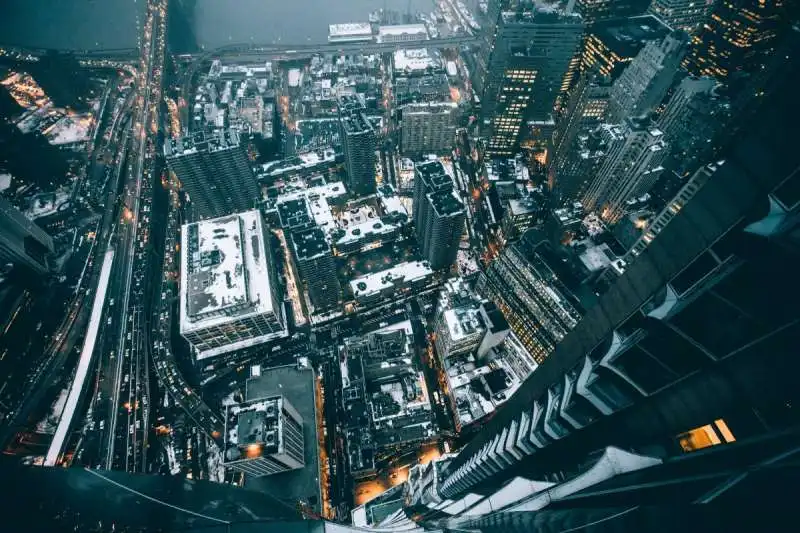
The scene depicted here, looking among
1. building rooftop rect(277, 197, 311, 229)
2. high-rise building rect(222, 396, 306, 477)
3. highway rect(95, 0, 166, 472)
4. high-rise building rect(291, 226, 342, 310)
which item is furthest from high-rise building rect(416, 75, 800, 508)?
highway rect(95, 0, 166, 472)

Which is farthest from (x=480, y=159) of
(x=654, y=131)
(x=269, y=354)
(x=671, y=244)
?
(x=671, y=244)

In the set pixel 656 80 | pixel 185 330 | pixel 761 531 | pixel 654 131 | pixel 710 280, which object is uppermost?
pixel 656 80

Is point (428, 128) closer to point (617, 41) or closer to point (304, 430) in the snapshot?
point (617, 41)

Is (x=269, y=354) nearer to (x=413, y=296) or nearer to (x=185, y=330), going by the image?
(x=185, y=330)

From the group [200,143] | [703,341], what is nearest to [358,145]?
[200,143]

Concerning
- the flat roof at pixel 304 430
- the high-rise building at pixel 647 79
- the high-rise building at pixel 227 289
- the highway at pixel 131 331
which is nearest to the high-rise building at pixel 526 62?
the high-rise building at pixel 647 79
